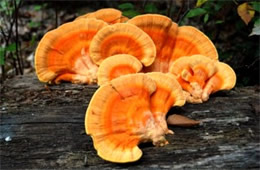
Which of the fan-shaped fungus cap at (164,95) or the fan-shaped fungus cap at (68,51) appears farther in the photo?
the fan-shaped fungus cap at (68,51)

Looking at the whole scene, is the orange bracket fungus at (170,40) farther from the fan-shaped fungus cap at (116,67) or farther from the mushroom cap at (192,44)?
the fan-shaped fungus cap at (116,67)

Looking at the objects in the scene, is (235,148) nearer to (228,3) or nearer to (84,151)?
(84,151)

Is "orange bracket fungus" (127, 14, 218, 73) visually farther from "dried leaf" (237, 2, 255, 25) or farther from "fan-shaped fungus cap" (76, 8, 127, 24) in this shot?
"dried leaf" (237, 2, 255, 25)

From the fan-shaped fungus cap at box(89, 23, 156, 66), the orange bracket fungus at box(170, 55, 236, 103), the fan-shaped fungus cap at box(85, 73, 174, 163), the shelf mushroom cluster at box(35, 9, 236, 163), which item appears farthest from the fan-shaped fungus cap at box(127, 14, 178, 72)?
the fan-shaped fungus cap at box(85, 73, 174, 163)

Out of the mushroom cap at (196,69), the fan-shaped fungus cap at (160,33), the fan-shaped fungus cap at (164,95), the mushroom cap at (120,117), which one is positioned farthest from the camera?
the fan-shaped fungus cap at (160,33)

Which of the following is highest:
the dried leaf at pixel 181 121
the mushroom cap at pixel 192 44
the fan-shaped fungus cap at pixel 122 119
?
the mushroom cap at pixel 192 44

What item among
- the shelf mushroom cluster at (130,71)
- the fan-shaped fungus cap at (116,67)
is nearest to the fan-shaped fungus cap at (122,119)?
the shelf mushroom cluster at (130,71)
